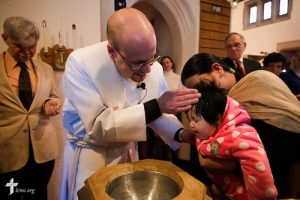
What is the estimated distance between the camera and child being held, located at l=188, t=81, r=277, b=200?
94 cm

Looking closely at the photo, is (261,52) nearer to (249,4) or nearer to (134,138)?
(249,4)

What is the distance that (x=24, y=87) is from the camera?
6.59 ft

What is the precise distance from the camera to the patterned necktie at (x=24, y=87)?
2.00m

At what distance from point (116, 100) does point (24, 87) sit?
120 centimetres

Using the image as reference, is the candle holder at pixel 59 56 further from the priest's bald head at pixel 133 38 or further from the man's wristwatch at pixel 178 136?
the man's wristwatch at pixel 178 136

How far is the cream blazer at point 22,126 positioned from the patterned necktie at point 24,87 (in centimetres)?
4

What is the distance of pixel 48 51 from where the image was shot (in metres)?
2.55

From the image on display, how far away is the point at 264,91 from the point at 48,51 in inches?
88.5

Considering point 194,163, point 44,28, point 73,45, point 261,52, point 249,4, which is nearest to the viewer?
point 194,163

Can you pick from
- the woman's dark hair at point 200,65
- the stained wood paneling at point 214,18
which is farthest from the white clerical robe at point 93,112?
the stained wood paneling at point 214,18

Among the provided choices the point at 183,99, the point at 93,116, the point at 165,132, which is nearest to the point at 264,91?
the point at 183,99

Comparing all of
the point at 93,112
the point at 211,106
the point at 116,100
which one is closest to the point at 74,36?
the point at 116,100

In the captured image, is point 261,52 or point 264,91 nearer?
point 264,91

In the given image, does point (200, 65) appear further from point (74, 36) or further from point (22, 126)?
point (74, 36)
